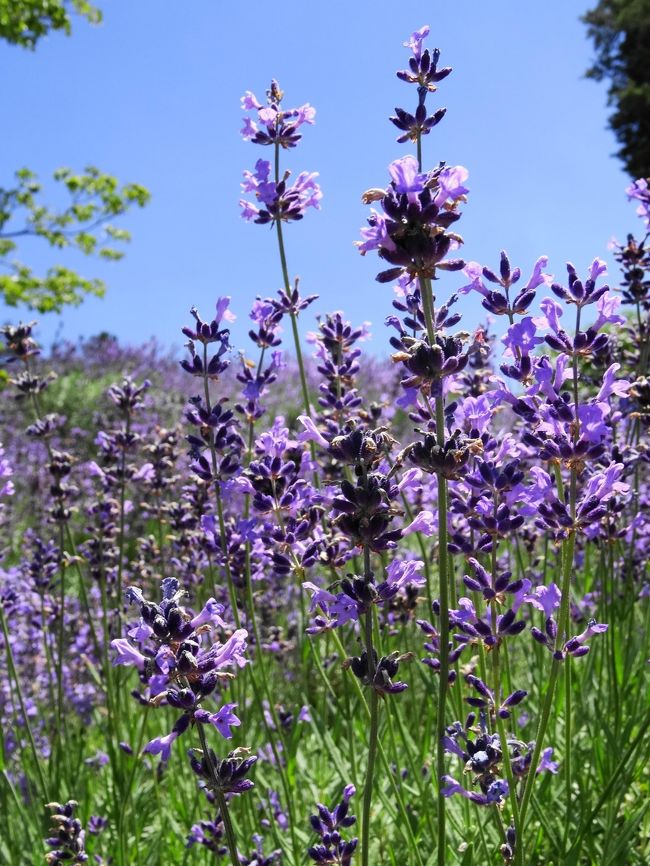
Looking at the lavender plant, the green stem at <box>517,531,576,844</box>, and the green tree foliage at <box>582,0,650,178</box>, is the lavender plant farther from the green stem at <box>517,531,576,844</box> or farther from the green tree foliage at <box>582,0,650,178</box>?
the green tree foliage at <box>582,0,650,178</box>

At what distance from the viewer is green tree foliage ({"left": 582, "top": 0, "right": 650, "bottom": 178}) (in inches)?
959

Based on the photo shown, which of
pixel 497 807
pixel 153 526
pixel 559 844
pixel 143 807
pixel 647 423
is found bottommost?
pixel 143 807

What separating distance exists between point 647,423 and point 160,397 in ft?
41.5

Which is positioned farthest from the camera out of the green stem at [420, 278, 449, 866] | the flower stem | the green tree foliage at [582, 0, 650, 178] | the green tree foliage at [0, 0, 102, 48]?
the green tree foliage at [582, 0, 650, 178]

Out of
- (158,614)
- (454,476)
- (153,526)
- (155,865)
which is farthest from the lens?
(153,526)

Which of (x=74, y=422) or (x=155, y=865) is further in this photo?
(x=74, y=422)

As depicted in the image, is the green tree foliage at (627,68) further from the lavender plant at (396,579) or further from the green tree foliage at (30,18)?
the lavender plant at (396,579)

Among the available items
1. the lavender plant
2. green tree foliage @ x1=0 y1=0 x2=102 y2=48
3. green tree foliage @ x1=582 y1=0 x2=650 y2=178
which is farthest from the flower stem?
green tree foliage @ x1=582 y1=0 x2=650 y2=178

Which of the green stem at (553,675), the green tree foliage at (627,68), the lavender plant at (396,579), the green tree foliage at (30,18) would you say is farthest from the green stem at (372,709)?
the green tree foliage at (627,68)

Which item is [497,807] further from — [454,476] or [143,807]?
[143,807]

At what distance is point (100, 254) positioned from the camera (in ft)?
49.5

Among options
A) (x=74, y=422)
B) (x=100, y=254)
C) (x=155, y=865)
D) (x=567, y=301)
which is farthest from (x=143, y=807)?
(x=100, y=254)

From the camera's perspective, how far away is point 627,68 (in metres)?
26.1

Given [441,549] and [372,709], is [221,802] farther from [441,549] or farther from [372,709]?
[441,549]
